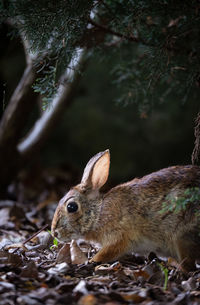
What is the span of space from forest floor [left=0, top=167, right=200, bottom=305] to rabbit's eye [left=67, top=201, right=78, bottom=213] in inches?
14.3

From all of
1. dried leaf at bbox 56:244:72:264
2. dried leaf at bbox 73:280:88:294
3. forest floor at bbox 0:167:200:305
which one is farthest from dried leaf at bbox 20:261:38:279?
dried leaf at bbox 56:244:72:264

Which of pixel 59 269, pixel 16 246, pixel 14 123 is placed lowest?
pixel 59 269

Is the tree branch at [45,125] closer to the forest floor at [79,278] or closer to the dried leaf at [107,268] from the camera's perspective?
the forest floor at [79,278]

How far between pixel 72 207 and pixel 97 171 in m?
0.47

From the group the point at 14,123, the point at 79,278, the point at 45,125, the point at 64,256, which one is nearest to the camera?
the point at 79,278

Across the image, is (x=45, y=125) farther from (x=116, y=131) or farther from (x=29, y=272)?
(x=29, y=272)

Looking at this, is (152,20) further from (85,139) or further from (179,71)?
(85,139)

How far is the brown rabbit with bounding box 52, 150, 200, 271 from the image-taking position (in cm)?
394

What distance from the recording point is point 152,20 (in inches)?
188

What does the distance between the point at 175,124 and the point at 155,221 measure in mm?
5313

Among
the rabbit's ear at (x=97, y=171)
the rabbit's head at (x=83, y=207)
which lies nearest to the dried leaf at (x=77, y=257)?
the rabbit's head at (x=83, y=207)

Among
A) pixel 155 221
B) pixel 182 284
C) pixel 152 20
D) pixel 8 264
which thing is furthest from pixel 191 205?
pixel 152 20

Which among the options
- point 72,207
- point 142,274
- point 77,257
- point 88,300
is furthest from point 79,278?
point 72,207

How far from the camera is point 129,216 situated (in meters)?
4.16
